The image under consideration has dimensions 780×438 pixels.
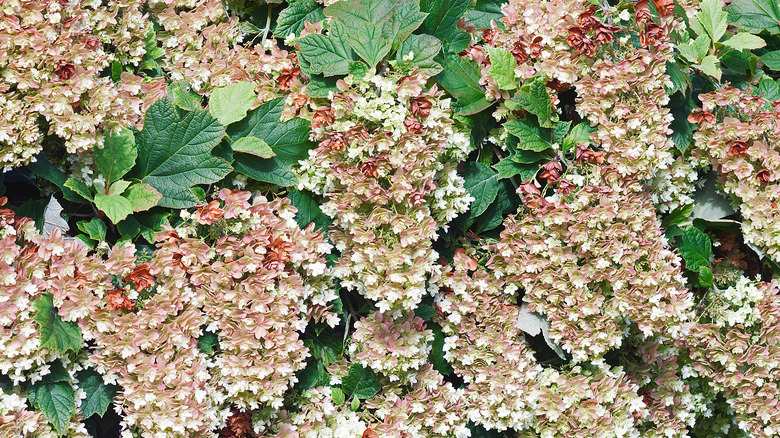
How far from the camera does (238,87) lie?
223 centimetres

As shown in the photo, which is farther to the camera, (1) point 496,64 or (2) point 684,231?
(2) point 684,231

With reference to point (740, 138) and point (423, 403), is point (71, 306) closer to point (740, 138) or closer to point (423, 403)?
point (423, 403)

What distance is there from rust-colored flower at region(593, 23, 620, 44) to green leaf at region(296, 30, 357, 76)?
766mm

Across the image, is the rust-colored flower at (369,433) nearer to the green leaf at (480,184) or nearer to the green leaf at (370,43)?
the green leaf at (480,184)

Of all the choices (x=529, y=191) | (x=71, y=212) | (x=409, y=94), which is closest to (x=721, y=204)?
(x=529, y=191)

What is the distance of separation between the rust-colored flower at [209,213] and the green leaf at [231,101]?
0.31m

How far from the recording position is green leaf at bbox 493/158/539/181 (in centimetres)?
234

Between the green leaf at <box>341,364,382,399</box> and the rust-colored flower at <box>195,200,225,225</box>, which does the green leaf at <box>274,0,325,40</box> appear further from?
the green leaf at <box>341,364,382,399</box>

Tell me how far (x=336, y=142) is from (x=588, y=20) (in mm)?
885

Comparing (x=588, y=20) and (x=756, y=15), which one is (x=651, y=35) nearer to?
(x=588, y=20)

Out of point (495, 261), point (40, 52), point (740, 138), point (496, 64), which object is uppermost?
point (40, 52)

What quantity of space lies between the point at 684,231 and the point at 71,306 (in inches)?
78.9

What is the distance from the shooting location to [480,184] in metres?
2.40

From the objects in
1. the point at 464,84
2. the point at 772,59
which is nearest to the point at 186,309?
the point at 464,84
